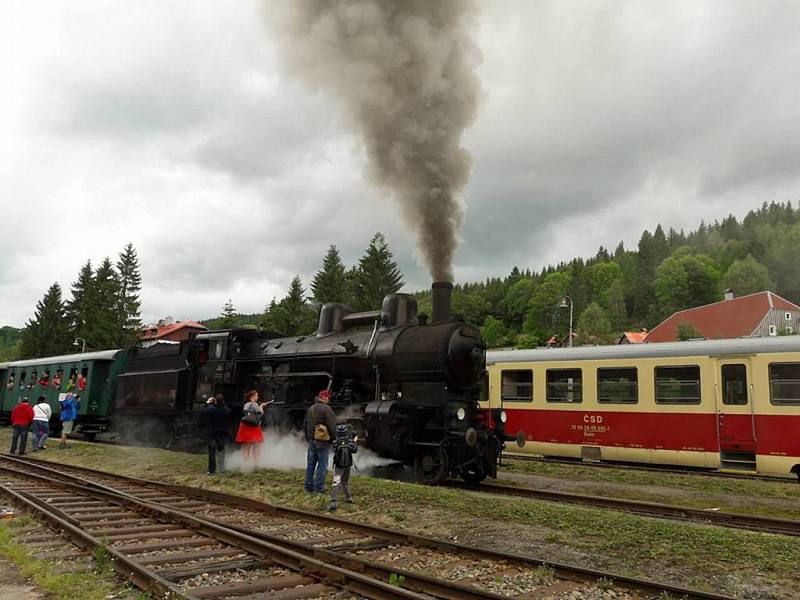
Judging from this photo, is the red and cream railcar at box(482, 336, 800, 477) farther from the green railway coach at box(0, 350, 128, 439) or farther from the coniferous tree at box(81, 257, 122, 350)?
the coniferous tree at box(81, 257, 122, 350)

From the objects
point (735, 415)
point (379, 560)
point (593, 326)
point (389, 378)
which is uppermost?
point (593, 326)

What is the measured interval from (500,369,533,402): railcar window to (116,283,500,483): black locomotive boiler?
4.35 metres

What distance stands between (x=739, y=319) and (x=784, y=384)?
54.5 meters

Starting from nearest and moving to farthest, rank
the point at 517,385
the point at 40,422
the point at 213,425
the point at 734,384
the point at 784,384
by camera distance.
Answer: the point at 784,384 → the point at 213,425 → the point at 734,384 → the point at 517,385 → the point at 40,422

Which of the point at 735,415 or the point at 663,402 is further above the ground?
the point at 663,402

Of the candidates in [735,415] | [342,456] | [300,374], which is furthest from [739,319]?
[342,456]

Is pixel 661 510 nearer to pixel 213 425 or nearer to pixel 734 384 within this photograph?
pixel 734 384

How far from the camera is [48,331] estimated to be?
6259cm

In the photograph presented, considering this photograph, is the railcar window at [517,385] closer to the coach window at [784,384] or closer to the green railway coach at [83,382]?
the coach window at [784,384]

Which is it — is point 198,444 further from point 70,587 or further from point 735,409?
point 735,409

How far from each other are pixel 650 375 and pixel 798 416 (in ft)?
9.48

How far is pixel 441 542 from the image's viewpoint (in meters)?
6.02

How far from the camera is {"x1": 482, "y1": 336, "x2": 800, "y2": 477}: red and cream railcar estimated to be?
37.9 ft

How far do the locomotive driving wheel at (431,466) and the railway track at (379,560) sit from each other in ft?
10.3
